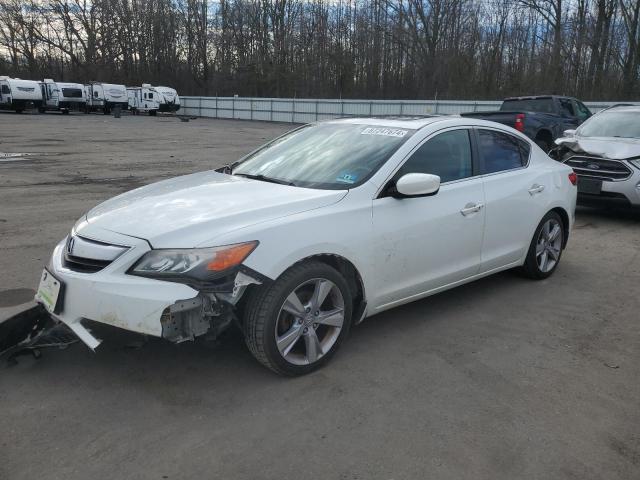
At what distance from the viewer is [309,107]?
135 feet

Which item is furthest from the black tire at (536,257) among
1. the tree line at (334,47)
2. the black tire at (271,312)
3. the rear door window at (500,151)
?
the tree line at (334,47)

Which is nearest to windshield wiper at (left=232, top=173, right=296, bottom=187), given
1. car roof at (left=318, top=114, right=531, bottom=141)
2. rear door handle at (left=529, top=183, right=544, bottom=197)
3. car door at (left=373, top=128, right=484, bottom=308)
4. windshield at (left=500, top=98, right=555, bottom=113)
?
car door at (left=373, top=128, right=484, bottom=308)

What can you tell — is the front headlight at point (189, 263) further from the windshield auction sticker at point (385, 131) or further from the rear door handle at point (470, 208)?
the rear door handle at point (470, 208)

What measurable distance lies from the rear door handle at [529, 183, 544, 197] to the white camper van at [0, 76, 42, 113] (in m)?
47.9

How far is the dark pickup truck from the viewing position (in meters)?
13.8

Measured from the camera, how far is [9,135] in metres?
23.1

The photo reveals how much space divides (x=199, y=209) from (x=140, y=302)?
75cm

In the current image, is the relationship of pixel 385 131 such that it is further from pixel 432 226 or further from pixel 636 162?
pixel 636 162

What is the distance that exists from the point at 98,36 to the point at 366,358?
74030 mm

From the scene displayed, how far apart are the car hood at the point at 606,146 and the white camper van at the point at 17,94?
45.9m

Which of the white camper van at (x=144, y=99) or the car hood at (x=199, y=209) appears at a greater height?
the white camper van at (x=144, y=99)

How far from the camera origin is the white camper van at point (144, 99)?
50.5 metres

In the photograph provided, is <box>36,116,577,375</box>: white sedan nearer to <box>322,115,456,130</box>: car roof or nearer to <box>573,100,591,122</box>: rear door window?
<box>322,115,456,130</box>: car roof

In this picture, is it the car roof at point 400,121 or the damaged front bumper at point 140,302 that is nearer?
the damaged front bumper at point 140,302
